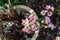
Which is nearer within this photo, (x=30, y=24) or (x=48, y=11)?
(x=30, y=24)

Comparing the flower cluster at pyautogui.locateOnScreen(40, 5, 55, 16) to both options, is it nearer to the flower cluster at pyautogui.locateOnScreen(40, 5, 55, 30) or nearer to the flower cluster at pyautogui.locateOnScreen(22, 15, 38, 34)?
the flower cluster at pyautogui.locateOnScreen(40, 5, 55, 30)

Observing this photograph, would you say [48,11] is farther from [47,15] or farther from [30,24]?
[30,24]

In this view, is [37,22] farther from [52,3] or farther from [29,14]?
[52,3]

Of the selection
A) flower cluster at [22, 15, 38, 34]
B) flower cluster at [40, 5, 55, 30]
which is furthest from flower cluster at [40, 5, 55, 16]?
flower cluster at [22, 15, 38, 34]

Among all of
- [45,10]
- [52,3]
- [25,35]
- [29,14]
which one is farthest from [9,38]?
[52,3]

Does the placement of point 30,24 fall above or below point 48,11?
below

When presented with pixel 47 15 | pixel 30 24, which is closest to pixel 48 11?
pixel 47 15

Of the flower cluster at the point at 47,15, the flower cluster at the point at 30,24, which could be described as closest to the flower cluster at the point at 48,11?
the flower cluster at the point at 47,15

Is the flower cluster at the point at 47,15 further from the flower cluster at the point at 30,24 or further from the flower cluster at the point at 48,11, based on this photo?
the flower cluster at the point at 30,24

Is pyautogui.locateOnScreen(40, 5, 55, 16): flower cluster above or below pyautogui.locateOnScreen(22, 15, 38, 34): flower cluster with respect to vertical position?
above
